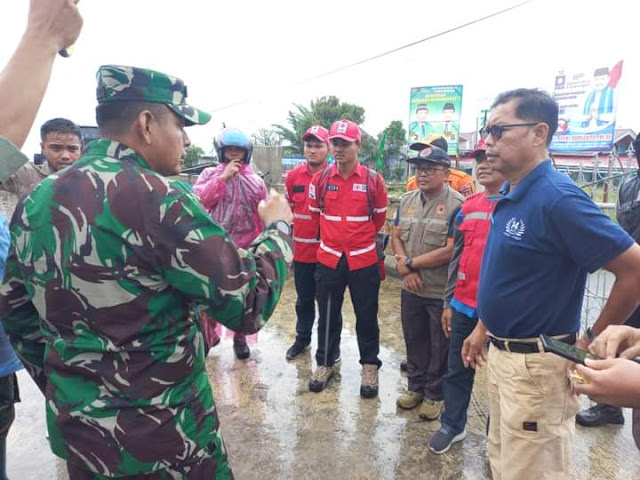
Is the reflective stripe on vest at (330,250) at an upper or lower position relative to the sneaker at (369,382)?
upper

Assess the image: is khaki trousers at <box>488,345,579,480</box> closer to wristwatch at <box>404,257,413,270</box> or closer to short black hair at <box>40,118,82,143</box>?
wristwatch at <box>404,257,413,270</box>

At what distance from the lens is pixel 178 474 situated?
1392mm

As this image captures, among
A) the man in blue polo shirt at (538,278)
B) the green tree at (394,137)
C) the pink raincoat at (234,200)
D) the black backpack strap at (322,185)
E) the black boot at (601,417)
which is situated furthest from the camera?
the green tree at (394,137)

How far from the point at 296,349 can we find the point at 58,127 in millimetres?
2725

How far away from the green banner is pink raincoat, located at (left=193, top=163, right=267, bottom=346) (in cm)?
2063

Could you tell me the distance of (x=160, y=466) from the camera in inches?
52.9

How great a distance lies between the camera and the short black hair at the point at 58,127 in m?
3.21

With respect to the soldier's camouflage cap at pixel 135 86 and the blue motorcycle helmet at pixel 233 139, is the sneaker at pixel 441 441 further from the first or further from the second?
the blue motorcycle helmet at pixel 233 139

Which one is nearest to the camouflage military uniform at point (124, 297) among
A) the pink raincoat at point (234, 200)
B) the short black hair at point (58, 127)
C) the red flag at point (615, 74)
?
the short black hair at point (58, 127)

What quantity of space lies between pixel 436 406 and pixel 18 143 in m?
2.96

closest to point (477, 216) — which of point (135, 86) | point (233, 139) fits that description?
point (135, 86)

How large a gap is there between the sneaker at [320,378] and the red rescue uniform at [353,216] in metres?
0.88

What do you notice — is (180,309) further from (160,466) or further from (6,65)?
(6,65)

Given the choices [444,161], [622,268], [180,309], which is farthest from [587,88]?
[180,309]
